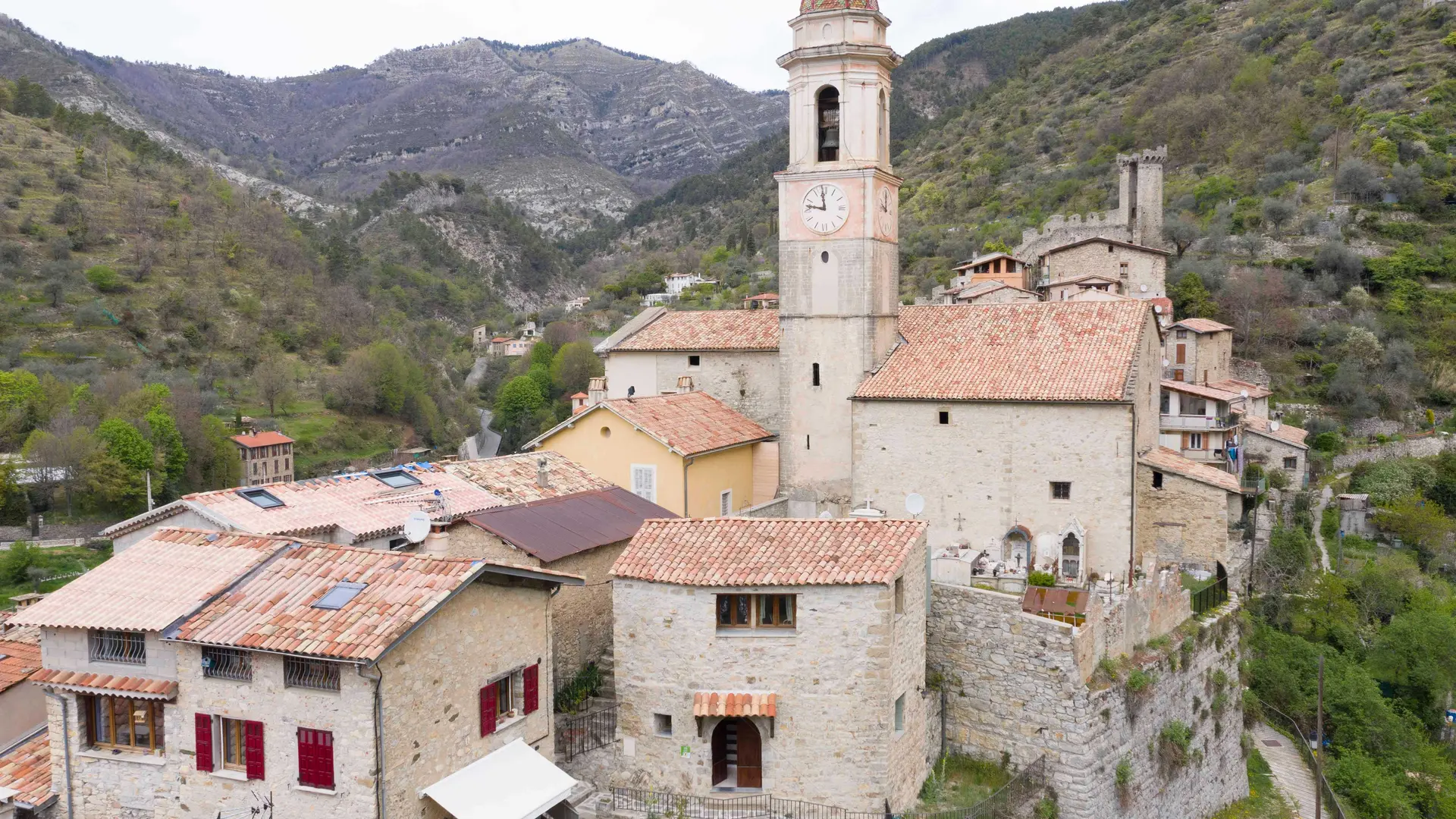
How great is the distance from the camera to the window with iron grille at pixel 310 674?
1248cm

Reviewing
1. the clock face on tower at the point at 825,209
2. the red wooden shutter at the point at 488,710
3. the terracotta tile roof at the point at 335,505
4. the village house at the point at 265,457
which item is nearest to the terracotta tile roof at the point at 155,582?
the terracotta tile roof at the point at 335,505

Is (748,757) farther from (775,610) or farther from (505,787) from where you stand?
(505,787)

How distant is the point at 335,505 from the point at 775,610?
1068 centimetres

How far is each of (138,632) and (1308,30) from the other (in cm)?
9787

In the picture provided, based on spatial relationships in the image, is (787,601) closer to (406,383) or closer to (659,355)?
(659,355)

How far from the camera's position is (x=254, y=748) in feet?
42.6

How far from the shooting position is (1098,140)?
87188 millimetres

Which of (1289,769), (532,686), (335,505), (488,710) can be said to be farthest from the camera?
(1289,769)

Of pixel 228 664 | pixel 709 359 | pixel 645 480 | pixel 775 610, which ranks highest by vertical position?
pixel 709 359

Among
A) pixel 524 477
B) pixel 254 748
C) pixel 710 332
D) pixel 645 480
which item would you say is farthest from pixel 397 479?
pixel 710 332

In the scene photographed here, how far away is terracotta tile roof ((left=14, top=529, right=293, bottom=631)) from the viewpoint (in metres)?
13.7

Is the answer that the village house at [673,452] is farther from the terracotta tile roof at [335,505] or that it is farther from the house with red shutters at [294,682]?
the house with red shutters at [294,682]

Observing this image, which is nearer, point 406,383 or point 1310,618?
point 1310,618

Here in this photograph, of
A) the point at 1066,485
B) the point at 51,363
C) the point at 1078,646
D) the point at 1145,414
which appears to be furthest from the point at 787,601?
the point at 51,363
